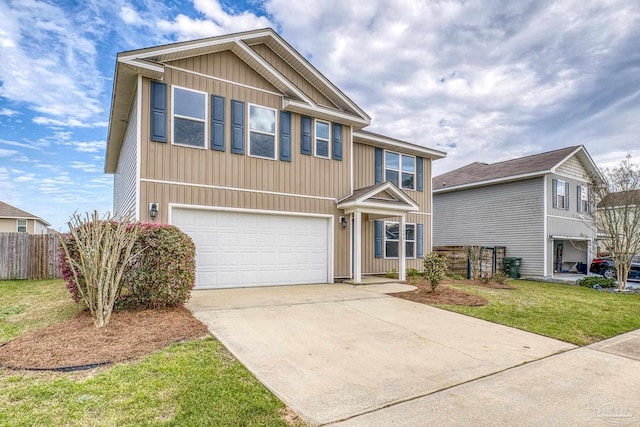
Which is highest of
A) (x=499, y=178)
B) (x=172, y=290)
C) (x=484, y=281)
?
(x=499, y=178)

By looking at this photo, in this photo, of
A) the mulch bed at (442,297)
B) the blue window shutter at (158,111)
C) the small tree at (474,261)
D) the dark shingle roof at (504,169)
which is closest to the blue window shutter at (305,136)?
the blue window shutter at (158,111)

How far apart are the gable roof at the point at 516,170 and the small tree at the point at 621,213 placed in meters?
2.29

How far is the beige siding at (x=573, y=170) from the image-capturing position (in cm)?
1716

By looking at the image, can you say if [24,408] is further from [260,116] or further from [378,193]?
[378,193]

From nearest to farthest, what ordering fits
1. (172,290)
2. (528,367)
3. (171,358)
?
(171,358) → (528,367) → (172,290)

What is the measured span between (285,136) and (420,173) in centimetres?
688

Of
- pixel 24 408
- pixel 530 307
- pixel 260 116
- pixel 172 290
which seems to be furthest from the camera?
pixel 260 116

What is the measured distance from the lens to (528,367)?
4.39 m

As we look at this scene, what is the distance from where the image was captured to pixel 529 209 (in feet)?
54.7

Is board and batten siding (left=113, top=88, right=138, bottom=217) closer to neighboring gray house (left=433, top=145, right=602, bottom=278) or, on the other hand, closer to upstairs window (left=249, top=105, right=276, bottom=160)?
upstairs window (left=249, top=105, right=276, bottom=160)

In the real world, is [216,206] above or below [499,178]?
below

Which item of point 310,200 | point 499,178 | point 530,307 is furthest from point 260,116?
point 499,178

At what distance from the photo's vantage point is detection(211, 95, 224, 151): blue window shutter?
31.3 feet

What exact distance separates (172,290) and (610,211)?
632 inches
